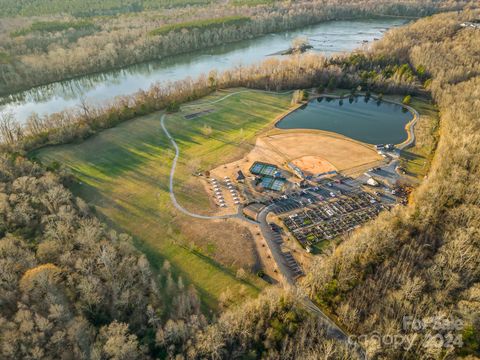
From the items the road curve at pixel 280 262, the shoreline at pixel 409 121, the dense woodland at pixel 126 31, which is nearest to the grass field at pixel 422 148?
the shoreline at pixel 409 121

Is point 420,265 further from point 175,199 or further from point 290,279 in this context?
point 175,199

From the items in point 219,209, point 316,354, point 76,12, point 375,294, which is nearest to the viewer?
point 316,354

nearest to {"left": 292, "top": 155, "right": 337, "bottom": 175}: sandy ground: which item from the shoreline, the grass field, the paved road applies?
the paved road

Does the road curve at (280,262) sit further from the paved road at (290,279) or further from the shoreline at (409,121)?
the shoreline at (409,121)

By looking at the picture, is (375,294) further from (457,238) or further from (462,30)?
(462,30)

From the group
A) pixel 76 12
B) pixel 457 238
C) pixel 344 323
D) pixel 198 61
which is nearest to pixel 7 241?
pixel 344 323

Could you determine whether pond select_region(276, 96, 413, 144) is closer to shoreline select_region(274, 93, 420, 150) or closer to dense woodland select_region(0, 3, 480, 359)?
shoreline select_region(274, 93, 420, 150)

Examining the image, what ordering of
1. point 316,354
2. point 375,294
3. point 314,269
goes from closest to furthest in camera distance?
point 316,354
point 375,294
point 314,269

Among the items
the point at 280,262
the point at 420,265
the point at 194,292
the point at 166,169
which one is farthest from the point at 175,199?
the point at 420,265
